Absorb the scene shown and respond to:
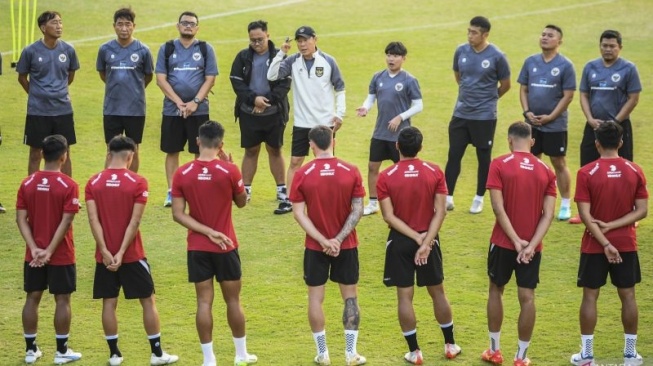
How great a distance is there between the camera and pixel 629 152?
13125 millimetres

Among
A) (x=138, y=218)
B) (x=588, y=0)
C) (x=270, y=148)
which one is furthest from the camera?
(x=588, y=0)

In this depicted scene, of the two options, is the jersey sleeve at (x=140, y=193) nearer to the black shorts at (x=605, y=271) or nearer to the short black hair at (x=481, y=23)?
the black shorts at (x=605, y=271)

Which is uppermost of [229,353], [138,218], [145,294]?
[138,218]

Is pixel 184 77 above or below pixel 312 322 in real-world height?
above

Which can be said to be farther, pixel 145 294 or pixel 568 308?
pixel 568 308

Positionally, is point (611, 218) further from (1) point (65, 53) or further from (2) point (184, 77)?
(1) point (65, 53)

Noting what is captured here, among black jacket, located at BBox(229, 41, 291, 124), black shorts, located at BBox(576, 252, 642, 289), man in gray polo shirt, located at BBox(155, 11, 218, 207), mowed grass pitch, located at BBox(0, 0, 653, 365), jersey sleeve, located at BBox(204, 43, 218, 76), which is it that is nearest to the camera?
black shorts, located at BBox(576, 252, 642, 289)

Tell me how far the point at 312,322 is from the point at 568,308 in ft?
9.92

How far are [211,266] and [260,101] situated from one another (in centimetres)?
480

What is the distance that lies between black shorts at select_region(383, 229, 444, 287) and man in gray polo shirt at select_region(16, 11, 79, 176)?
6084 millimetres

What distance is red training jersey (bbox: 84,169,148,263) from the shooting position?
9.34 m

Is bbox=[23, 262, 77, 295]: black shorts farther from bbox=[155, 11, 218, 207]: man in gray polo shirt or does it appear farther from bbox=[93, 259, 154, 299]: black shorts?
bbox=[155, 11, 218, 207]: man in gray polo shirt

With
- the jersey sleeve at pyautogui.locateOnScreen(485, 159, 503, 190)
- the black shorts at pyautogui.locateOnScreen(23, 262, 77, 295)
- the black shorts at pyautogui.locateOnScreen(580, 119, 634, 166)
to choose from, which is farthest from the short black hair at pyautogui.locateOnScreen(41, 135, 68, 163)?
the black shorts at pyautogui.locateOnScreen(580, 119, 634, 166)

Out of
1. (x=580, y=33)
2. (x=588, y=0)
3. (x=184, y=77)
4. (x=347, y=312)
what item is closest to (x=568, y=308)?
(x=347, y=312)
